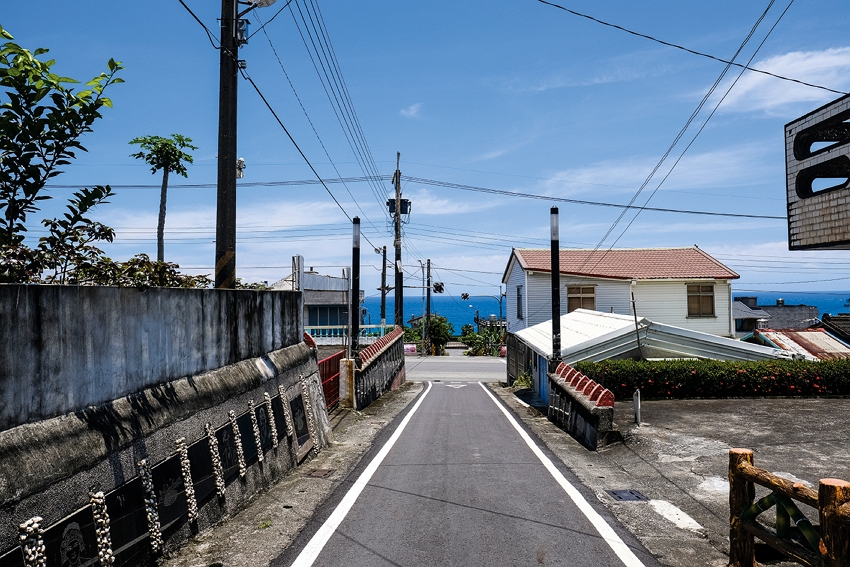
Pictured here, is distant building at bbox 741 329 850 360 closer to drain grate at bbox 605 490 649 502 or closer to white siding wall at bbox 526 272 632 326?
white siding wall at bbox 526 272 632 326

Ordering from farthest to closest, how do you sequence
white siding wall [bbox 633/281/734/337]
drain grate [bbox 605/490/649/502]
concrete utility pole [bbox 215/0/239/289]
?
white siding wall [bbox 633/281/734/337] < concrete utility pole [bbox 215/0/239/289] < drain grate [bbox 605/490/649/502]

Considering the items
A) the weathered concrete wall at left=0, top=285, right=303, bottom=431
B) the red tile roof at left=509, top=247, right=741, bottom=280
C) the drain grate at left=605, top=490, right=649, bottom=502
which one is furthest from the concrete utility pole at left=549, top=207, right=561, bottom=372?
the red tile roof at left=509, top=247, right=741, bottom=280

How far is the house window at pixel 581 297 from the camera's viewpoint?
36125mm

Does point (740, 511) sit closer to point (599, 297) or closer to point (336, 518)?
point (336, 518)

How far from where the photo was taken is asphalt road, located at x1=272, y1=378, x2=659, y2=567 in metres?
6.34

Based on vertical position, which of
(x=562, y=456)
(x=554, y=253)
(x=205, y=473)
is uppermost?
(x=554, y=253)

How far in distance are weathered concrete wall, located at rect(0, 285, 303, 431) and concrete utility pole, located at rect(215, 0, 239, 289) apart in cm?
169

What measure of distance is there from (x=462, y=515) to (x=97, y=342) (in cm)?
451

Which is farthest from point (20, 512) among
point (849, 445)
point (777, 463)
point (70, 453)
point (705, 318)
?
point (705, 318)

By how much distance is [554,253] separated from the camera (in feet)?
63.8

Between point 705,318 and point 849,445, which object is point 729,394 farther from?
point 705,318

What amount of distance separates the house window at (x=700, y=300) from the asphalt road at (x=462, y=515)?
26008mm

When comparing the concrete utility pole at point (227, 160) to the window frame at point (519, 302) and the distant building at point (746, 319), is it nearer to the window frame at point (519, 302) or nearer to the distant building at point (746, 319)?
the window frame at point (519, 302)

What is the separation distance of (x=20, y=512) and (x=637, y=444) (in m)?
10.3
